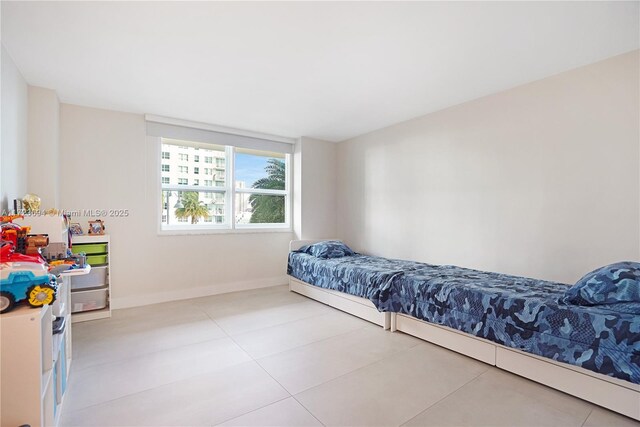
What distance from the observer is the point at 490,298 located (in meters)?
2.24

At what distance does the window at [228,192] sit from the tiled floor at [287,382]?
5.38 feet

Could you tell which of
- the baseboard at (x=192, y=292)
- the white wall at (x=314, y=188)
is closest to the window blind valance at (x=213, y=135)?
the white wall at (x=314, y=188)

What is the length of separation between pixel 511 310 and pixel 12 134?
13.5 ft

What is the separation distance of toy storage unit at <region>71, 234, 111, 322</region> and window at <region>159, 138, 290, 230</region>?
30.5 inches

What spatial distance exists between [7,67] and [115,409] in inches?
105

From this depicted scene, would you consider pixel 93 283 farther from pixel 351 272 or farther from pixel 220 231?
pixel 351 272

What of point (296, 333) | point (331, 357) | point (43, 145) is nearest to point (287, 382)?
point (331, 357)

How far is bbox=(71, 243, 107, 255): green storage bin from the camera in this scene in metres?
3.20

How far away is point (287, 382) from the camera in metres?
2.01

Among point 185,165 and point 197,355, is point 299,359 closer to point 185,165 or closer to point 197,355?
point 197,355

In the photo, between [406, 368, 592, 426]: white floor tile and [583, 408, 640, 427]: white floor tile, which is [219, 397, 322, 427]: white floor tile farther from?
[583, 408, 640, 427]: white floor tile

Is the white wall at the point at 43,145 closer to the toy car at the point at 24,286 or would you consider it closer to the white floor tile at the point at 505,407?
the toy car at the point at 24,286

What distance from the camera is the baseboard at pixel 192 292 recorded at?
3.65 m

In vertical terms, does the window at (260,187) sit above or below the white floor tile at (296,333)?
above
